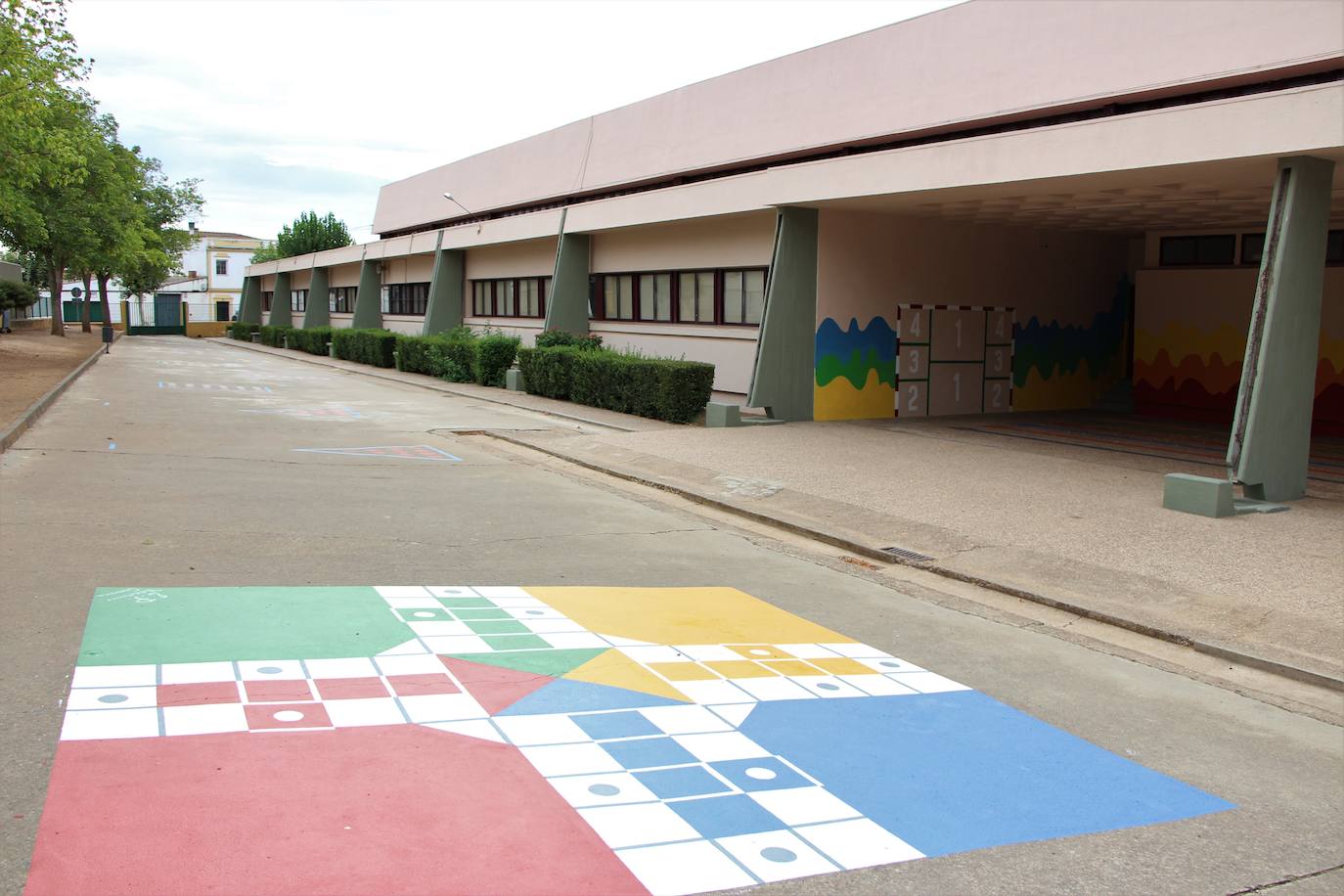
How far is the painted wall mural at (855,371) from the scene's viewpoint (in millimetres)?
19484

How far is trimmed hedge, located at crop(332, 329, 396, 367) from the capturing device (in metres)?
37.5

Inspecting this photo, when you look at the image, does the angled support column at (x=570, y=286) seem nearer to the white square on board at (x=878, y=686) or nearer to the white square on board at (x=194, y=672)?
the white square on board at (x=878, y=686)

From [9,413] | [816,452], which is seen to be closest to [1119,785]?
[816,452]

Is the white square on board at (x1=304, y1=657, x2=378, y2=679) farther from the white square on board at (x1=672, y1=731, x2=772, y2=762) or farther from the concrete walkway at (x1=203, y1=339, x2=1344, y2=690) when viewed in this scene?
the concrete walkway at (x1=203, y1=339, x2=1344, y2=690)

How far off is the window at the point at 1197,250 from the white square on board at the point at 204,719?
21151 millimetres

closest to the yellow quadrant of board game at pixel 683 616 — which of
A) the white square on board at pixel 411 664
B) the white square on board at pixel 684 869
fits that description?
the white square on board at pixel 411 664

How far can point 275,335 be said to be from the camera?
2138 inches

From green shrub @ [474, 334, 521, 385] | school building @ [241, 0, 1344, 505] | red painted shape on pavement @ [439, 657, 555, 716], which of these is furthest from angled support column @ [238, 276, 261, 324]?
red painted shape on pavement @ [439, 657, 555, 716]

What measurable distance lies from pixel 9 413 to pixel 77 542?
1009 centimetres

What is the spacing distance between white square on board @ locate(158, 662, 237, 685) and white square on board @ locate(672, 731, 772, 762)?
2.48m

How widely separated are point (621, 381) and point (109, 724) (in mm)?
16880

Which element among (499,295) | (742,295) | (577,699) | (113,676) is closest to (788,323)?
(742,295)

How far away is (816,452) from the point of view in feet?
50.9

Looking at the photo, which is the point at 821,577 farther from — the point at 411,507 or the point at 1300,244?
the point at 1300,244
